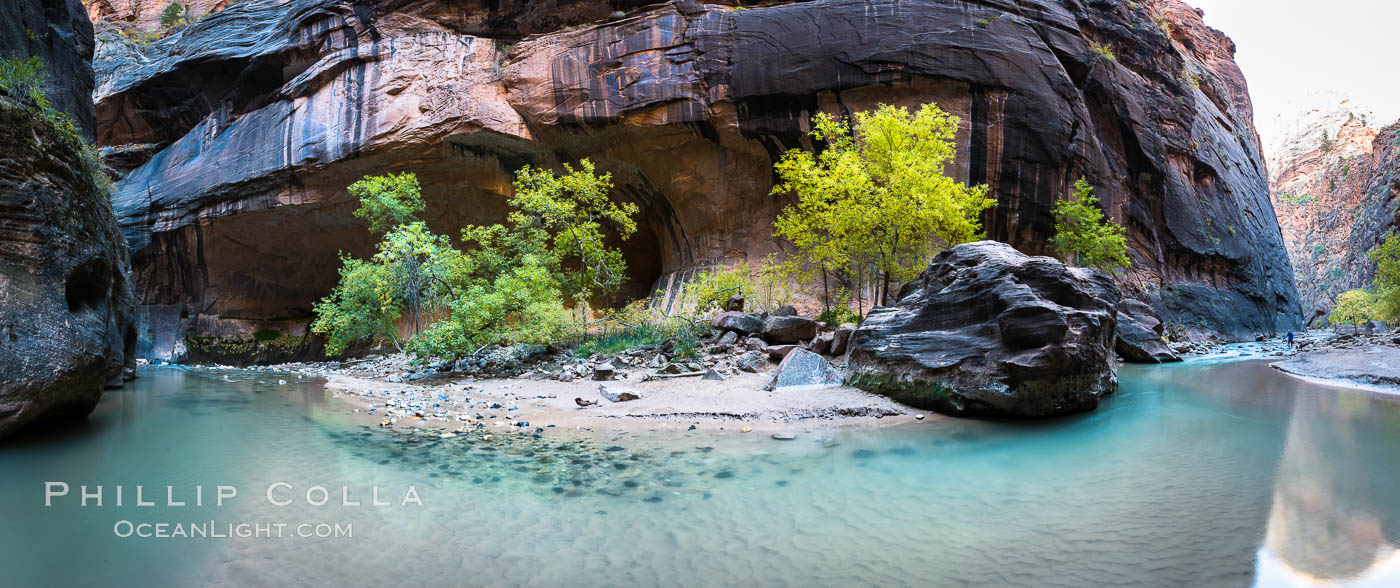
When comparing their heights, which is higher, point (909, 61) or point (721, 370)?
point (909, 61)

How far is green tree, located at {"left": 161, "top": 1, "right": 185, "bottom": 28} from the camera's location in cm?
2888

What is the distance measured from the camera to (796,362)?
30.1 feet

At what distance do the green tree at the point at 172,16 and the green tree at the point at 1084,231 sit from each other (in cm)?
4103

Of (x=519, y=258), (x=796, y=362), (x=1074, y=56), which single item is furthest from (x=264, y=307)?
(x=1074, y=56)

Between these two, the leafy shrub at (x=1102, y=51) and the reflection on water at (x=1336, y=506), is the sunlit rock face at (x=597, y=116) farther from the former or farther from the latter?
the reflection on water at (x=1336, y=506)

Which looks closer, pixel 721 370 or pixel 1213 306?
pixel 721 370

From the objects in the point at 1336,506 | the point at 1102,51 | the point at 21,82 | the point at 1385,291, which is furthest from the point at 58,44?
the point at 1385,291

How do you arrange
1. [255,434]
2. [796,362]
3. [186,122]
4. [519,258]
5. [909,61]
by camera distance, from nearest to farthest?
[255,434] → [796,362] → [519,258] → [909,61] → [186,122]

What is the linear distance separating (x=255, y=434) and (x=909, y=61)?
16952 mm

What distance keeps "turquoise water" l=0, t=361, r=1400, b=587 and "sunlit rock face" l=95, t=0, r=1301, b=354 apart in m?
12.6

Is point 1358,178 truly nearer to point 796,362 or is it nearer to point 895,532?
point 796,362

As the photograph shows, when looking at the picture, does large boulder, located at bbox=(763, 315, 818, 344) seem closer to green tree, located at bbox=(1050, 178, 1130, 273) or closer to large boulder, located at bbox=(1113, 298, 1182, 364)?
large boulder, located at bbox=(1113, 298, 1182, 364)

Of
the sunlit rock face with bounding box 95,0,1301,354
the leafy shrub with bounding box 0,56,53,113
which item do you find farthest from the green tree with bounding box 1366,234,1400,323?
the leafy shrub with bounding box 0,56,53,113

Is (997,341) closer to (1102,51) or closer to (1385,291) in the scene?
(1102,51)
